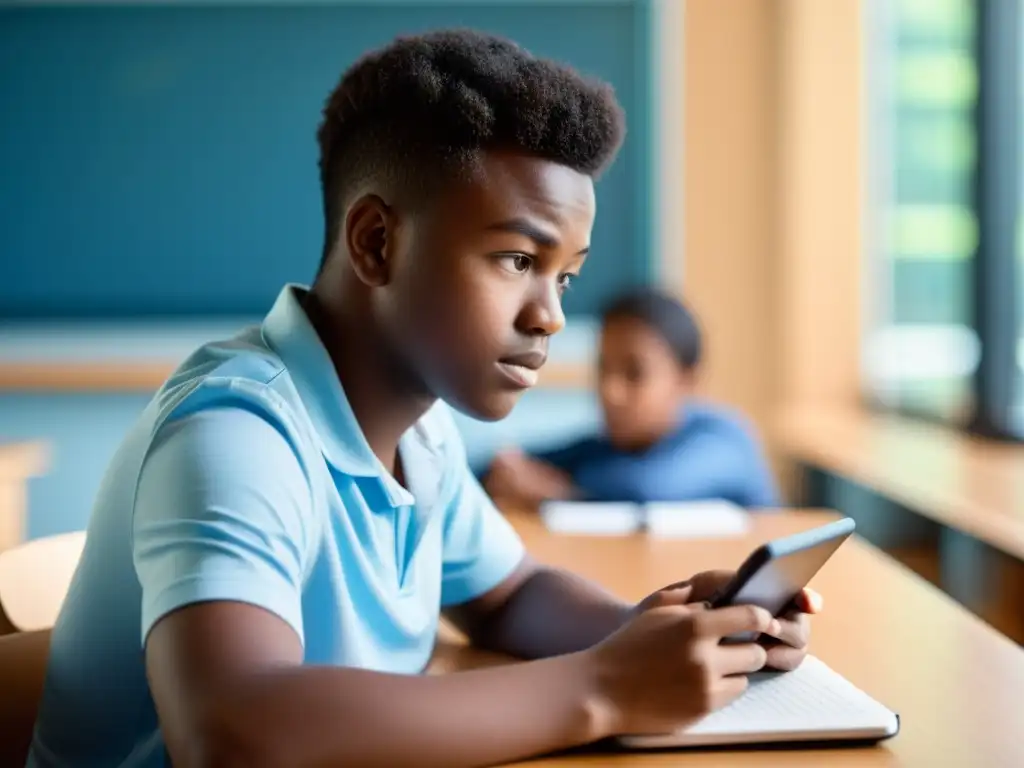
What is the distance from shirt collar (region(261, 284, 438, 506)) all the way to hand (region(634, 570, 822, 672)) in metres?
0.26

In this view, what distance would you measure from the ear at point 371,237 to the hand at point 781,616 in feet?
1.21

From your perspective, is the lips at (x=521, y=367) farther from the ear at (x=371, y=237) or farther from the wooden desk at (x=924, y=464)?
the wooden desk at (x=924, y=464)

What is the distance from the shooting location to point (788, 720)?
0.95 m

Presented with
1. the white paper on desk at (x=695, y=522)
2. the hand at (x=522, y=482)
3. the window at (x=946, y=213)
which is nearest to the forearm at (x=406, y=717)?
the white paper on desk at (x=695, y=522)

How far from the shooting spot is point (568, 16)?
3994 mm

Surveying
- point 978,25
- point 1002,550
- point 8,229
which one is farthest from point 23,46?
point 1002,550

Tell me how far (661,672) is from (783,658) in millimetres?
213

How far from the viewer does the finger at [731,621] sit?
0.89 metres

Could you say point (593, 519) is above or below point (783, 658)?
below

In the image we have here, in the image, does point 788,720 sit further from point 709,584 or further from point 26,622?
point 26,622

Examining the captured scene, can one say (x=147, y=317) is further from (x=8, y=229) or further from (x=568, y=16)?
(x=568, y=16)

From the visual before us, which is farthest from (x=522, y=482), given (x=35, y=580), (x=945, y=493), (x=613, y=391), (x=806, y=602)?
(x=806, y=602)

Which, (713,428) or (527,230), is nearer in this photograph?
(527,230)

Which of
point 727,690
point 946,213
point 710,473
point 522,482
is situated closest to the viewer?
point 727,690
